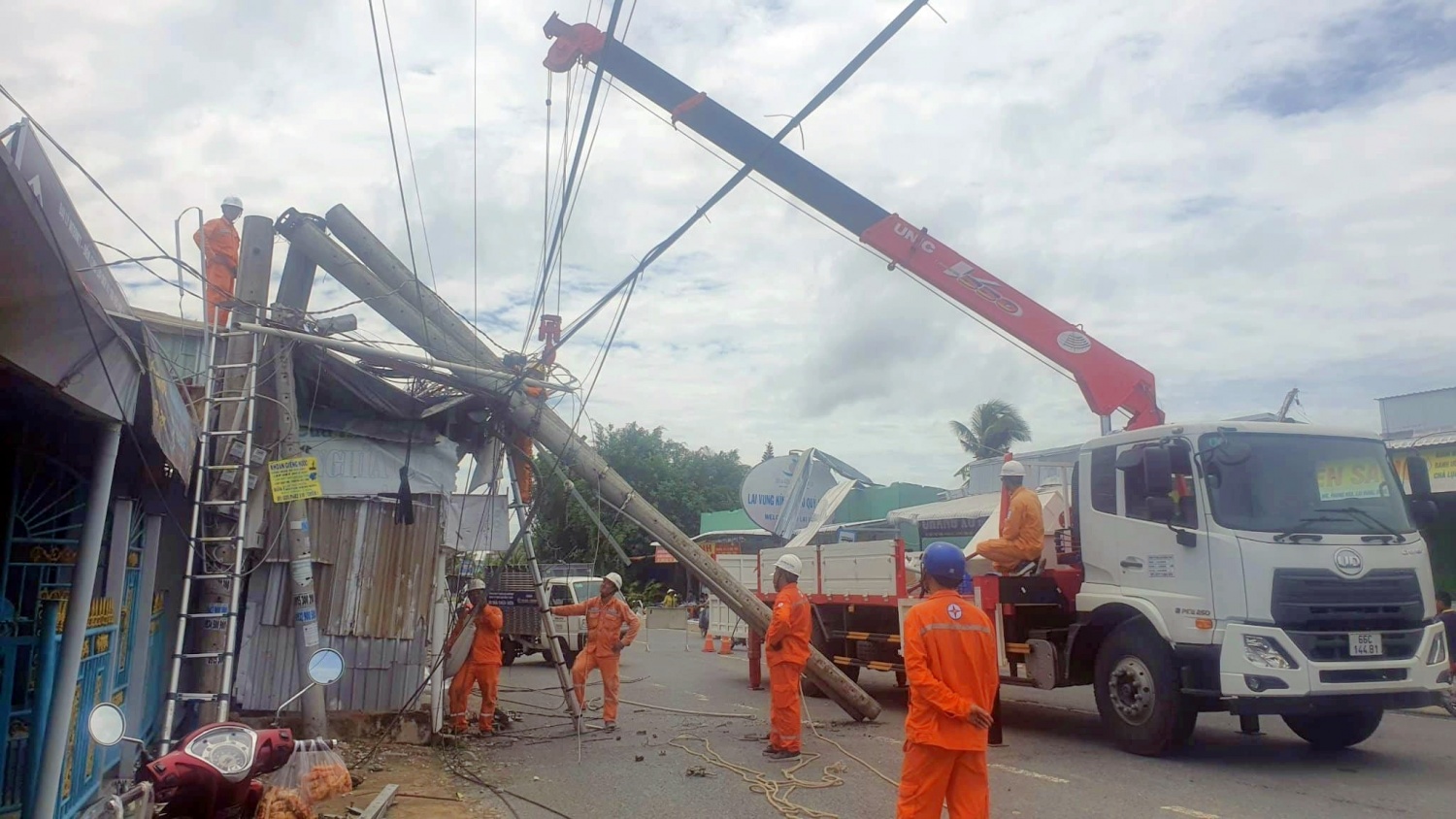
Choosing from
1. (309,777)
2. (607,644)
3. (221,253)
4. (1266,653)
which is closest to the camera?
(309,777)

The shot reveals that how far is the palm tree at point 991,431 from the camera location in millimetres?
39031

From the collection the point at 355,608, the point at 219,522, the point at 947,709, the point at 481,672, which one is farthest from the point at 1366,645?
the point at 219,522

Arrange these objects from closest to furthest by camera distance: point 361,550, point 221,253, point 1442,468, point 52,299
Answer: point 52,299 → point 221,253 → point 361,550 → point 1442,468

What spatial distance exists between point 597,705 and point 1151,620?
24.6 feet

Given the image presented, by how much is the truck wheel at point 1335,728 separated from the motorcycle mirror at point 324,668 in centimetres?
779

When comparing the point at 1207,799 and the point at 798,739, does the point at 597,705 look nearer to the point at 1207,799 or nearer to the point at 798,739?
the point at 798,739

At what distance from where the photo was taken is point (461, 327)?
10.7m

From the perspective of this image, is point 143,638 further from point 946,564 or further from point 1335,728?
point 1335,728

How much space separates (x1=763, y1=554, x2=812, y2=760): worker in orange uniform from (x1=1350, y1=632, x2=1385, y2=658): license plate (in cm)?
455

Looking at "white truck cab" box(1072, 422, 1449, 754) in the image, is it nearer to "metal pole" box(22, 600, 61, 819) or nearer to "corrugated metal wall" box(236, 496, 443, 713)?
"corrugated metal wall" box(236, 496, 443, 713)

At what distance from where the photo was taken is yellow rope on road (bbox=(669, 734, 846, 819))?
7.25 metres

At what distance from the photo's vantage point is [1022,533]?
410 inches

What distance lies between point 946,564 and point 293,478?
5185 millimetres

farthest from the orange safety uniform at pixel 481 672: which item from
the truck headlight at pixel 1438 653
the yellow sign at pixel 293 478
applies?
the truck headlight at pixel 1438 653
